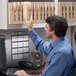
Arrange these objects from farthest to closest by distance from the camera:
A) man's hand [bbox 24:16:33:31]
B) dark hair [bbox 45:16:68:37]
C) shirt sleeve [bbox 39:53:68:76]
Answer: man's hand [bbox 24:16:33:31], dark hair [bbox 45:16:68:37], shirt sleeve [bbox 39:53:68:76]

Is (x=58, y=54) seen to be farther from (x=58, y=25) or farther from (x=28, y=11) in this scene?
(x=28, y=11)

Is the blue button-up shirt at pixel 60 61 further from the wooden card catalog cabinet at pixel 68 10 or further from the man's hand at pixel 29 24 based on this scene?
the wooden card catalog cabinet at pixel 68 10

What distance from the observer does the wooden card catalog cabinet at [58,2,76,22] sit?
2.87 meters

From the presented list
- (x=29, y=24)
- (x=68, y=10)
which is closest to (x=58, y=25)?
(x=29, y=24)

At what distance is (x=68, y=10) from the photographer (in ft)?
9.58

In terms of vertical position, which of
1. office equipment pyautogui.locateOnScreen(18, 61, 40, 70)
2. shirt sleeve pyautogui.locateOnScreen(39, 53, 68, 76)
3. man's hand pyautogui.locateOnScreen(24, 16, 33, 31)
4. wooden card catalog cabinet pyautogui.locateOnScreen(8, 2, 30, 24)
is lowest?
office equipment pyautogui.locateOnScreen(18, 61, 40, 70)

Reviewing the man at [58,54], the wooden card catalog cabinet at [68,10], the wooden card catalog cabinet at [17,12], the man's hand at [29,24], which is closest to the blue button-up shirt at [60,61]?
the man at [58,54]

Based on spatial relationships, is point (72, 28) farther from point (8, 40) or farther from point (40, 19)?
point (8, 40)

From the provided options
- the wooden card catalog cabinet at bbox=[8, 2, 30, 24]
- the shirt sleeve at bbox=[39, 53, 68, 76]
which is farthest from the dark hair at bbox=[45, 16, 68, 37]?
the wooden card catalog cabinet at bbox=[8, 2, 30, 24]

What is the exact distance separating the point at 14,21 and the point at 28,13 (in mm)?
199

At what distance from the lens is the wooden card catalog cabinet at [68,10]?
9.41 ft

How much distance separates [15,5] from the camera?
254cm

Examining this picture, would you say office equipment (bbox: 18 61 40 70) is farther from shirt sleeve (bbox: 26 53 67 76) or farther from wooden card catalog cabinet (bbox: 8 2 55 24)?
shirt sleeve (bbox: 26 53 67 76)

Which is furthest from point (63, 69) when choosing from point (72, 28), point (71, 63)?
point (72, 28)
